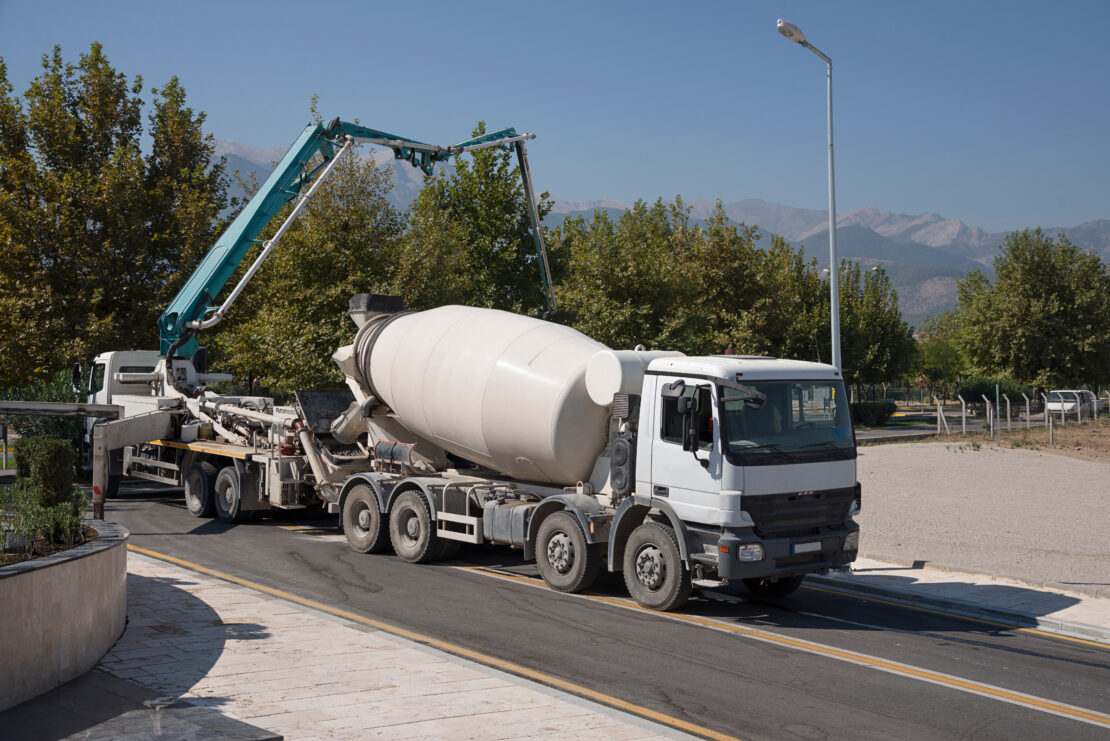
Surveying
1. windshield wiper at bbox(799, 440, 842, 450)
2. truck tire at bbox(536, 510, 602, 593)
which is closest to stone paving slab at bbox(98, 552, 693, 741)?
truck tire at bbox(536, 510, 602, 593)

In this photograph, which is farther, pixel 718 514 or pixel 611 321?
pixel 611 321

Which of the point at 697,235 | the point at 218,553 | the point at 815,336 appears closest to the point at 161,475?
the point at 218,553

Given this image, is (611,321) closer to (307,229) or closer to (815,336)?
(307,229)

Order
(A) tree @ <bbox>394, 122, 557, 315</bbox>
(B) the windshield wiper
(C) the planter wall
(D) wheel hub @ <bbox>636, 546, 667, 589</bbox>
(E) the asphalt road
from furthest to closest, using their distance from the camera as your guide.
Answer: (A) tree @ <bbox>394, 122, 557, 315</bbox>
(D) wheel hub @ <bbox>636, 546, 667, 589</bbox>
(B) the windshield wiper
(E) the asphalt road
(C) the planter wall

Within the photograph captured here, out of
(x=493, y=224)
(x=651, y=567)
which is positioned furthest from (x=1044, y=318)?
(x=651, y=567)

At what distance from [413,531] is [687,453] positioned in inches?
210

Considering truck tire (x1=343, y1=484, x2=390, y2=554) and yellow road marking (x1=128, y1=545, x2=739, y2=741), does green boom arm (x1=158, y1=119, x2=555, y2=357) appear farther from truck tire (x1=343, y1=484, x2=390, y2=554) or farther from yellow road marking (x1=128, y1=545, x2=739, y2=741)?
yellow road marking (x1=128, y1=545, x2=739, y2=741)

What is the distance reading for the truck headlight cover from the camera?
33.1 ft

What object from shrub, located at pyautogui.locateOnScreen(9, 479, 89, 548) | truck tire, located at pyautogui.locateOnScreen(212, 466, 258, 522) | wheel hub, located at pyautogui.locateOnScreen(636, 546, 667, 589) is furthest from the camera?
truck tire, located at pyautogui.locateOnScreen(212, 466, 258, 522)

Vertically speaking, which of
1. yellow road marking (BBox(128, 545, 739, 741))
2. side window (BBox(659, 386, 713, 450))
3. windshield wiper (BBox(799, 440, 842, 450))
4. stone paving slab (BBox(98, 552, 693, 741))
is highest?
side window (BBox(659, 386, 713, 450))

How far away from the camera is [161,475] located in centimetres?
1972

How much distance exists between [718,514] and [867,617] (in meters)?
A: 2.60

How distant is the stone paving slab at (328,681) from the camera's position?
6.79 m

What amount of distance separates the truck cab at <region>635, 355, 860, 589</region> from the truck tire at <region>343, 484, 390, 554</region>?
5.10m
